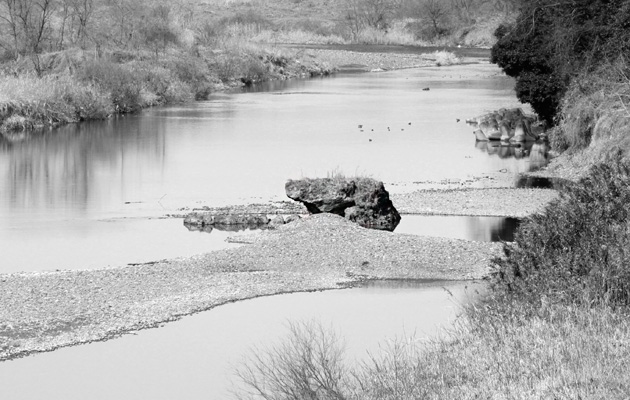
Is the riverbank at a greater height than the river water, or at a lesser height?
greater

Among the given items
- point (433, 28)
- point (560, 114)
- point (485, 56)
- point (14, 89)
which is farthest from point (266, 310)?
point (433, 28)

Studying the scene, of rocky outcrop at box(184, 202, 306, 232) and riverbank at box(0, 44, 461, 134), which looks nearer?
rocky outcrop at box(184, 202, 306, 232)

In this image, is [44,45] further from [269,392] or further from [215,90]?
[269,392]

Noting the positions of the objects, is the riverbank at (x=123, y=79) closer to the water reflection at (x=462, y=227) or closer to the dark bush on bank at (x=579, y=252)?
the water reflection at (x=462, y=227)

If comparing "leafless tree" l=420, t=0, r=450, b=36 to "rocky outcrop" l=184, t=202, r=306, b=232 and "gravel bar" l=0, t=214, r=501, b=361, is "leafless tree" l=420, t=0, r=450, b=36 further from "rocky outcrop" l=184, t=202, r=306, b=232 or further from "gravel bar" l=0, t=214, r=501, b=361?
"gravel bar" l=0, t=214, r=501, b=361

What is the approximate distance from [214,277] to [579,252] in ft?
27.1

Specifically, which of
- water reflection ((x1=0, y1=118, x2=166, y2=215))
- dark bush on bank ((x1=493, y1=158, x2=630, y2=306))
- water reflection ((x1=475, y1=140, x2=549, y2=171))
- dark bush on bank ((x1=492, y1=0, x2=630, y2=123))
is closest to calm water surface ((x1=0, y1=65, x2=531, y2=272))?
water reflection ((x1=0, y1=118, x2=166, y2=215))

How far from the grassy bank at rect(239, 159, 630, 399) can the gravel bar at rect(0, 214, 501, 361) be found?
3406mm

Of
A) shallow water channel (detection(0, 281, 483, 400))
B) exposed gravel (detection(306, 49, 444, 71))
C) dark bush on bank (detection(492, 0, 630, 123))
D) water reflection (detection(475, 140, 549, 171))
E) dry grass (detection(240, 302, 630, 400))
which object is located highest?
dark bush on bank (detection(492, 0, 630, 123))

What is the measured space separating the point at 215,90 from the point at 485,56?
3394 cm

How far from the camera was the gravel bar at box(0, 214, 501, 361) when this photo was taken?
16516 mm

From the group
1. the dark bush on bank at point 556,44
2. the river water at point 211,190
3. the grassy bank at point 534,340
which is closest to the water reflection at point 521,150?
the river water at point 211,190

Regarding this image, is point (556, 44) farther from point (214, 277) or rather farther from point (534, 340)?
point (534, 340)

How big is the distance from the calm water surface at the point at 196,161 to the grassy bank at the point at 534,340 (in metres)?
9.92
